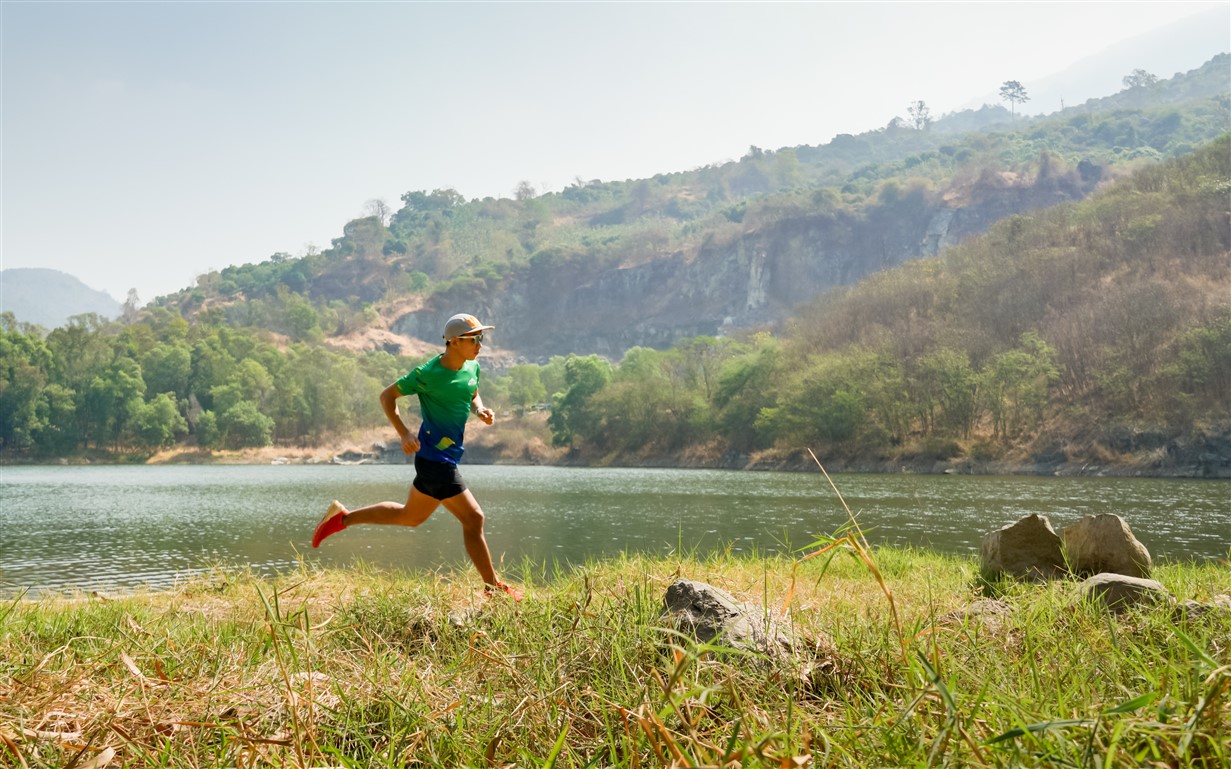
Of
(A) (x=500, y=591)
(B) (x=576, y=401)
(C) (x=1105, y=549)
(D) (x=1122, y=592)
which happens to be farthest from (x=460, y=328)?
(B) (x=576, y=401)

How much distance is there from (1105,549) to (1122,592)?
2.48 metres

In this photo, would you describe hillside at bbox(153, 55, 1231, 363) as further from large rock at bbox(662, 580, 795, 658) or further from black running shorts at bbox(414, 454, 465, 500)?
large rock at bbox(662, 580, 795, 658)

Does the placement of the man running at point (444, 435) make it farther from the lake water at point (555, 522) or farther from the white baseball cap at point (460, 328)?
the lake water at point (555, 522)

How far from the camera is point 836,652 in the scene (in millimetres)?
2949

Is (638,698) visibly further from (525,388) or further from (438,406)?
(525,388)

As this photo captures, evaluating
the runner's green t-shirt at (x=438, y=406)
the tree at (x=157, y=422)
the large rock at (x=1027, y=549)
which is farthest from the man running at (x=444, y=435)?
the tree at (x=157, y=422)

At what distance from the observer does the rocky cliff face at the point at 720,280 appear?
5935 inches

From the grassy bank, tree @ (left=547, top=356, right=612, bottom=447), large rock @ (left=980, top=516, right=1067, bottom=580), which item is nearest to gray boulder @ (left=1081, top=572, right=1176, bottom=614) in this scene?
the grassy bank

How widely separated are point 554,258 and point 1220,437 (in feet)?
507

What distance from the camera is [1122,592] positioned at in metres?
4.52

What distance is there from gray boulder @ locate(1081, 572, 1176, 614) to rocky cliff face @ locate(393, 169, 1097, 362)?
144m

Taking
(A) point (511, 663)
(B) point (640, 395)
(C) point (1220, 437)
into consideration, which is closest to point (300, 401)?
(B) point (640, 395)

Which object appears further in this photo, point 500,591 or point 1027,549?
point 1027,549

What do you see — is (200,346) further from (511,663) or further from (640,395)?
(511,663)
